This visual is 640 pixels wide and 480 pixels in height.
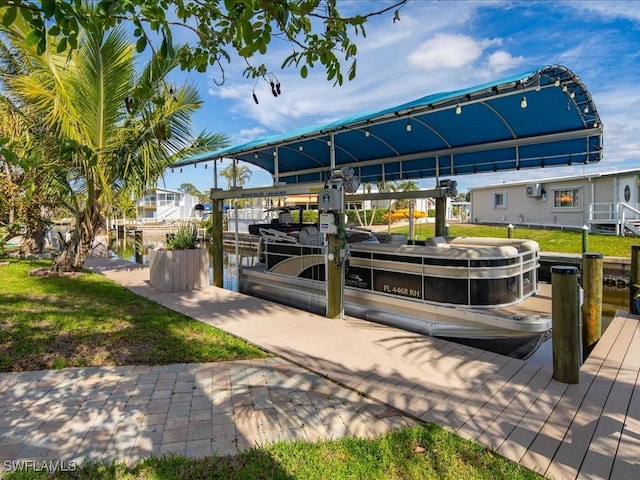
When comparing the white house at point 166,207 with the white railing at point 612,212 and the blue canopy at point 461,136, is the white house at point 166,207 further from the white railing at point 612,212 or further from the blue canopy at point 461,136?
the blue canopy at point 461,136

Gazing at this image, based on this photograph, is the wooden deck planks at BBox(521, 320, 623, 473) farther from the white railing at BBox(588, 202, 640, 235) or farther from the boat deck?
the white railing at BBox(588, 202, 640, 235)

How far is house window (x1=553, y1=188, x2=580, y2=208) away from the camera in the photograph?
59.0 ft

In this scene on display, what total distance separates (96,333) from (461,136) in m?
6.31

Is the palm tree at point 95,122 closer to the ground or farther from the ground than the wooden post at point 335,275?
farther from the ground

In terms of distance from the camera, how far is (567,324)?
3637 mm

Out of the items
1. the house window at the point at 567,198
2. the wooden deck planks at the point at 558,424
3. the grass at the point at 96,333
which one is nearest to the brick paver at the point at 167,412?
the grass at the point at 96,333

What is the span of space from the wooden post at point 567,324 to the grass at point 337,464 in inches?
61.0

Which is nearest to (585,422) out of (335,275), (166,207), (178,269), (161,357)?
(335,275)

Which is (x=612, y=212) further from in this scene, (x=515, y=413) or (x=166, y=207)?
(x=166, y=207)

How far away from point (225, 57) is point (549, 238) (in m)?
15.3

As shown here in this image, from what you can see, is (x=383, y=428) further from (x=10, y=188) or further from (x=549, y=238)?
(x=549, y=238)

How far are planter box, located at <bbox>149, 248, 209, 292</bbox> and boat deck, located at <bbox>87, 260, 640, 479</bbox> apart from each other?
2180mm

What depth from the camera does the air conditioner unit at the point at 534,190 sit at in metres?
19.0

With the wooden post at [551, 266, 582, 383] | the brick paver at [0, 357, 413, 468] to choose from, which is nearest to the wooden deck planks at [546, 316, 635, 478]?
the wooden post at [551, 266, 582, 383]
